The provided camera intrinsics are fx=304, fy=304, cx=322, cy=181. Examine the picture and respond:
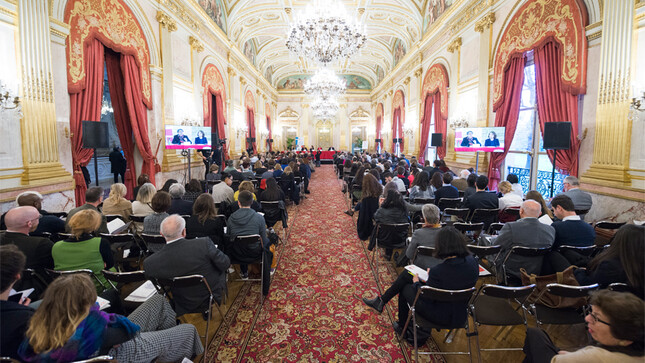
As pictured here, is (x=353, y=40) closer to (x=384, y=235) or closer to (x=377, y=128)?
(x=384, y=235)

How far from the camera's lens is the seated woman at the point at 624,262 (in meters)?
2.01

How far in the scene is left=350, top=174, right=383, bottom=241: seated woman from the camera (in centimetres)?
516

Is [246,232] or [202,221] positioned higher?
[202,221]

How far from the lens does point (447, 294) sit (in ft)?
7.16

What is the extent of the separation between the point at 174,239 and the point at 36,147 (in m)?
3.87

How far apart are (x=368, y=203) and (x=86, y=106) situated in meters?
5.38

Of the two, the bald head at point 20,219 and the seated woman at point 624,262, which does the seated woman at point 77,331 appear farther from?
the seated woman at point 624,262

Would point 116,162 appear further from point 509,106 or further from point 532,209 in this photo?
point 509,106

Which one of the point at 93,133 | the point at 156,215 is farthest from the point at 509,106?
the point at 93,133

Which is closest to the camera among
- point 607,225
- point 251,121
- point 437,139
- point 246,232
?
point 246,232

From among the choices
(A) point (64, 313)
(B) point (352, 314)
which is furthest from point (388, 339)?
(A) point (64, 313)

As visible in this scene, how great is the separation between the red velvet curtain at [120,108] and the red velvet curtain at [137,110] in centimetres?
13

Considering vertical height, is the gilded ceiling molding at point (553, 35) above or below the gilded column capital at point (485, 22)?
below

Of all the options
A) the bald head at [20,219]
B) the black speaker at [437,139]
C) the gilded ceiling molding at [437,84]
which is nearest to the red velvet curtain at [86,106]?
the bald head at [20,219]
